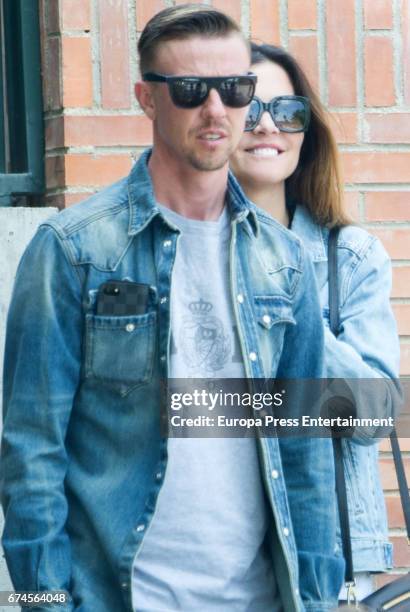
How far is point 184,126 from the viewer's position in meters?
2.47

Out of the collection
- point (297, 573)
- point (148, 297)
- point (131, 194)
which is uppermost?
point (131, 194)

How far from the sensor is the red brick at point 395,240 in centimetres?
373

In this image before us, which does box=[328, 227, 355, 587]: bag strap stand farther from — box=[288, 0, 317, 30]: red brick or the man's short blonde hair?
box=[288, 0, 317, 30]: red brick

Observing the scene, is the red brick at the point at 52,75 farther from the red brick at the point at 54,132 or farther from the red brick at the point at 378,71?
the red brick at the point at 378,71

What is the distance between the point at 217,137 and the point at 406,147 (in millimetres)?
1382

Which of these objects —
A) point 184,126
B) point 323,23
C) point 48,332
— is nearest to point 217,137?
point 184,126

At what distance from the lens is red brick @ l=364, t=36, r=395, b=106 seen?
12.3ft

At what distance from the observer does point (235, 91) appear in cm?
248

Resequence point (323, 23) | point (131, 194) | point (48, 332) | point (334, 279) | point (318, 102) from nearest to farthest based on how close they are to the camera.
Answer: point (48, 332) → point (131, 194) → point (334, 279) → point (318, 102) → point (323, 23)

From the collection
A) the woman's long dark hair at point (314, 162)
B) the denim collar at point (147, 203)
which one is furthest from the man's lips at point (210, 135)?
the woman's long dark hair at point (314, 162)

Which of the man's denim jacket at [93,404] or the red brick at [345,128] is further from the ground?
the red brick at [345,128]

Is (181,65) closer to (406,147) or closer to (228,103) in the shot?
(228,103)

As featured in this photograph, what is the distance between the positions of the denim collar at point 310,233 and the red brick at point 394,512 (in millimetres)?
1015

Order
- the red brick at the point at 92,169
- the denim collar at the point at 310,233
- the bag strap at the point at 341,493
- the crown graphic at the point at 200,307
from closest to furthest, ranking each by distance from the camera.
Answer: the crown graphic at the point at 200,307, the bag strap at the point at 341,493, the denim collar at the point at 310,233, the red brick at the point at 92,169
